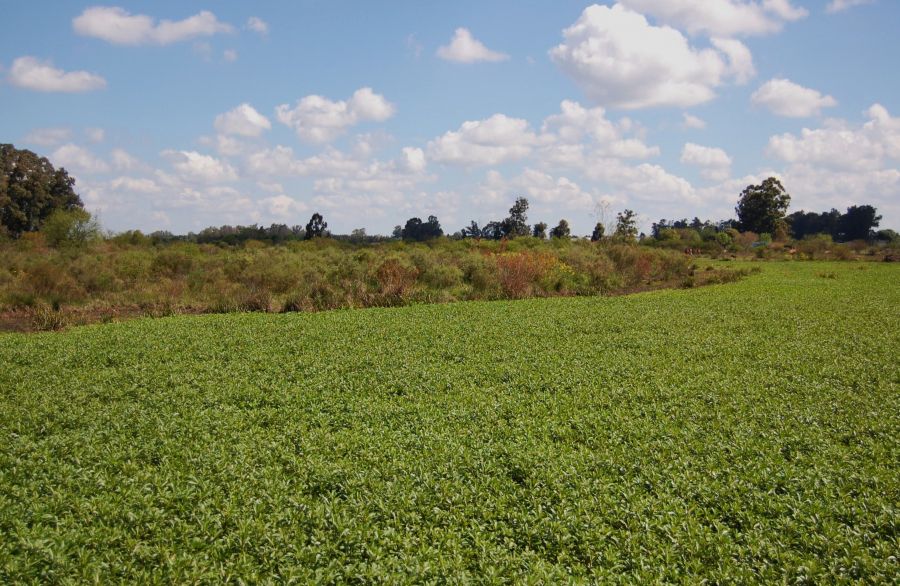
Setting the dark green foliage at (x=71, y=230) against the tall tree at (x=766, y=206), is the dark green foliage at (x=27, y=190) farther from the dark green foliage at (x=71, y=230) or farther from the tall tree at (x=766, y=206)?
the tall tree at (x=766, y=206)

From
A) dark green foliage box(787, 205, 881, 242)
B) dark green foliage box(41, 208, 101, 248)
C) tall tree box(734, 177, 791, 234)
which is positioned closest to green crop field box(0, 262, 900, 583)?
dark green foliage box(41, 208, 101, 248)

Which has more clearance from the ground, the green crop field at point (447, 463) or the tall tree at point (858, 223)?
the tall tree at point (858, 223)

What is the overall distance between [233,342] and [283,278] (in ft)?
32.4

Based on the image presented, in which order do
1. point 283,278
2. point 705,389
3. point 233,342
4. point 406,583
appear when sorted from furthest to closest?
point 283,278 < point 233,342 < point 705,389 < point 406,583

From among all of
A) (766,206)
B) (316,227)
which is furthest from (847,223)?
(316,227)

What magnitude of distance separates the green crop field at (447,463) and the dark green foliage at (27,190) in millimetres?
45190

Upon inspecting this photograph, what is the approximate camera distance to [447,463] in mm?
5477

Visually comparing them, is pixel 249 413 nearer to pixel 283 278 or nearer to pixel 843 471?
pixel 843 471

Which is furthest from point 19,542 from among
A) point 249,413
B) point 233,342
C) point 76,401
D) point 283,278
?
point 283,278

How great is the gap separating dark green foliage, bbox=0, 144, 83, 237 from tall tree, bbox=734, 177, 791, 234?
8151 centimetres

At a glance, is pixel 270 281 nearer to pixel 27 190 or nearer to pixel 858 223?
pixel 27 190

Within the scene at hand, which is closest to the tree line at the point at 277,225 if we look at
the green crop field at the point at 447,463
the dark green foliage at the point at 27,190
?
the dark green foliage at the point at 27,190

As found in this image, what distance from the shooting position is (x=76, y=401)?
289 inches

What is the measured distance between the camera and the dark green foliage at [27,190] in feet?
146
